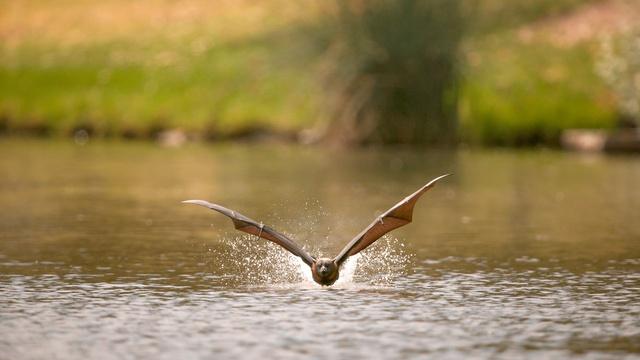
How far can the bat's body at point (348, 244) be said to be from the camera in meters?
16.8

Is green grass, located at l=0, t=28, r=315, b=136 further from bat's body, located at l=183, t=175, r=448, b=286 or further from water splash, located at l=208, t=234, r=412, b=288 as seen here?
bat's body, located at l=183, t=175, r=448, b=286

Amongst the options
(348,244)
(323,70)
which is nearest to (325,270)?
(348,244)

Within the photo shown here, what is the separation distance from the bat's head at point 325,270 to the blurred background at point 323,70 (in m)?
35.7

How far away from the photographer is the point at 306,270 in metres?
19.2

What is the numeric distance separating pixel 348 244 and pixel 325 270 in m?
0.44

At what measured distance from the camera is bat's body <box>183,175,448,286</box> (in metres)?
16.8

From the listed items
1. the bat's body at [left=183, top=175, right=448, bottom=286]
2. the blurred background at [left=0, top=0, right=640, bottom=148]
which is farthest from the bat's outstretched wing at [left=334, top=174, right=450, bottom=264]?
the blurred background at [left=0, top=0, right=640, bottom=148]

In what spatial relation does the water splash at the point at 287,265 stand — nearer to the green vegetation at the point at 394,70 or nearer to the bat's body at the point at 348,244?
the bat's body at the point at 348,244

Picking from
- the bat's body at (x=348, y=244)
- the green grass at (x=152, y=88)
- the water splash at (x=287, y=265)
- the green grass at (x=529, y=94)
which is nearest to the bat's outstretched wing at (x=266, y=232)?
the bat's body at (x=348, y=244)

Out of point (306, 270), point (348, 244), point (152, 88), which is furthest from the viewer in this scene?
point (152, 88)

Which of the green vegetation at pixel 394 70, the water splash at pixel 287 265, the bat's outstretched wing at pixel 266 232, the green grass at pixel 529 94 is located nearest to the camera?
the bat's outstretched wing at pixel 266 232

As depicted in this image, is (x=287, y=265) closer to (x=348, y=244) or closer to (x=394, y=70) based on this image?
(x=348, y=244)

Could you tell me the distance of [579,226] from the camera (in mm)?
26312

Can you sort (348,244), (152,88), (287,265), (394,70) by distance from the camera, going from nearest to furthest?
1. (348,244)
2. (287,265)
3. (394,70)
4. (152,88)
